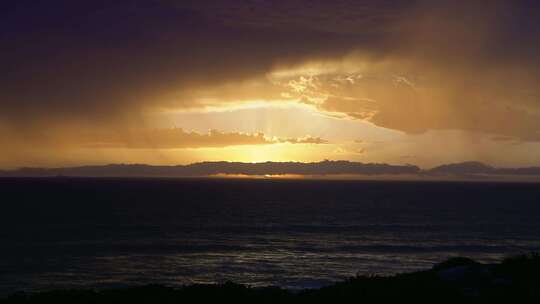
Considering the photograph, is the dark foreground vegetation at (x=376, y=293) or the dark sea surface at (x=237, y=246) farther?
the dark sea surface at (x=237, y=246)

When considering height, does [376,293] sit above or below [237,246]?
above

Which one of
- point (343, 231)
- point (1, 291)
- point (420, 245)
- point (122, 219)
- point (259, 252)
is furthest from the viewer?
point (122, 219)

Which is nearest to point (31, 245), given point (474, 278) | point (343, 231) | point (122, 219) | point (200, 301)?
point (122, 219)

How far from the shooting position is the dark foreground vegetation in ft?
57.0

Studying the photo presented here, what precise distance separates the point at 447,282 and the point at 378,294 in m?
4.42

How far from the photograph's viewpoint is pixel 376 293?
57.9 ft

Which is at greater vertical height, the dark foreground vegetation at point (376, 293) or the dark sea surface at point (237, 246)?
the dark foreground vegetation at point (376, 293)

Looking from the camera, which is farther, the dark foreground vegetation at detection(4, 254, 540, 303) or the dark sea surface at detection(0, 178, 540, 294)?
the dark sea surface at detection(0, 178, 540, 294)

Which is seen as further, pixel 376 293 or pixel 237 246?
pixel 237 246

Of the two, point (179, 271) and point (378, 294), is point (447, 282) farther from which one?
point (179, 271)

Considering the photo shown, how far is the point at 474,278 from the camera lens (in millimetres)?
20734

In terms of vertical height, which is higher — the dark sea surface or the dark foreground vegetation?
the dark foreground vegetation

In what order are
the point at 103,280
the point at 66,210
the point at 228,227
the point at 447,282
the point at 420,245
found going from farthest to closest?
1. the point at 66,210
2. the point at 228,227
3. the point at 420,245
4. the point at 103,280
5. the point at 447,282

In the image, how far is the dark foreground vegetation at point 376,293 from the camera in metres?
17.4
